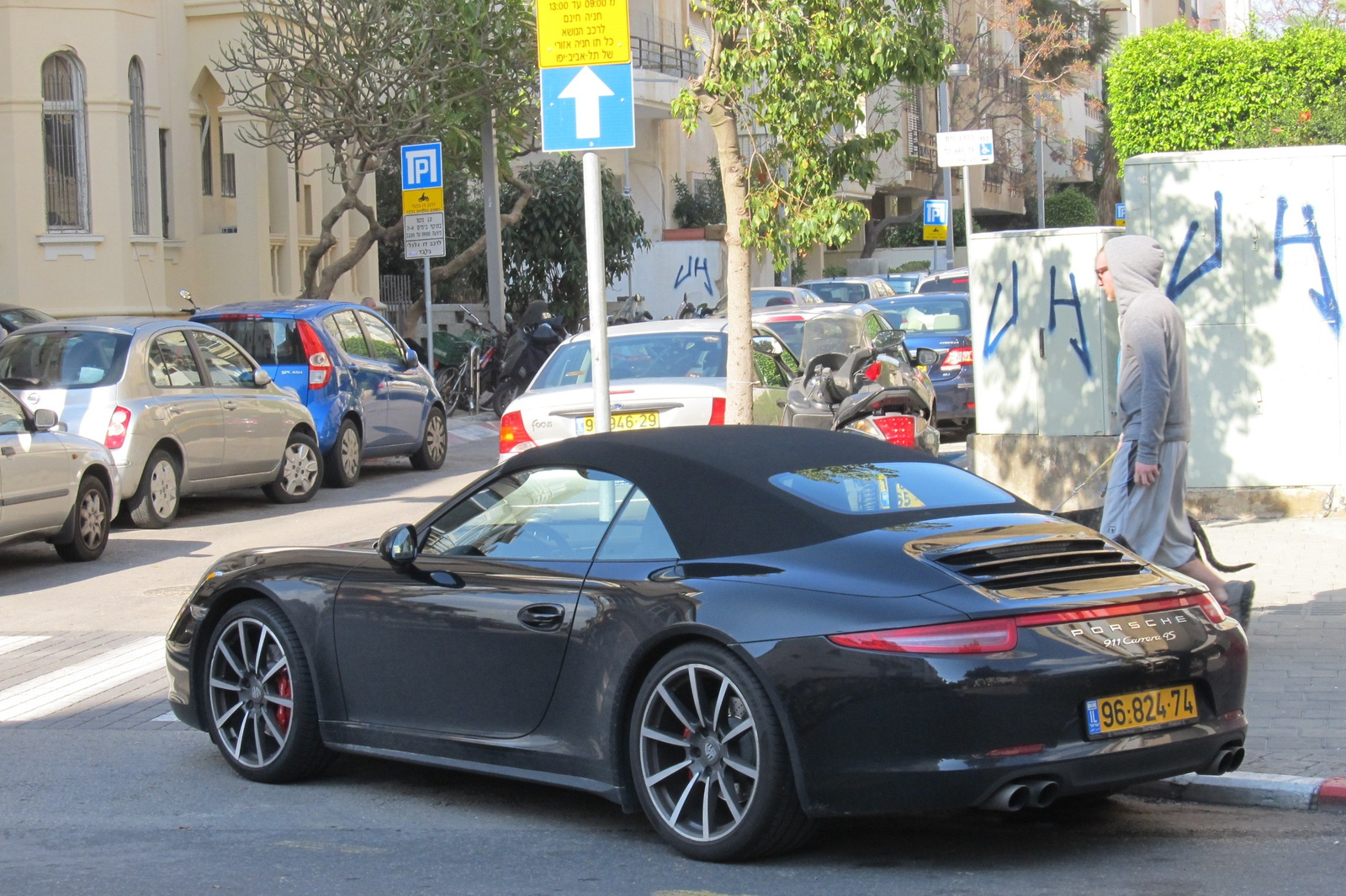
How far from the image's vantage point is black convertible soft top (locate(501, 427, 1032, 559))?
5.29 meters

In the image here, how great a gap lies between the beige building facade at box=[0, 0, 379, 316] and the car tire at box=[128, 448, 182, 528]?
10.6 meters

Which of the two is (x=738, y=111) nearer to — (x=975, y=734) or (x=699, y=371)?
(x=699, y=371)

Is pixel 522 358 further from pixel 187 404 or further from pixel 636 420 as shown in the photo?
pixel 636 420

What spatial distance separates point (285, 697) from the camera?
6422mm

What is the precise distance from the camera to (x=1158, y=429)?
743cm

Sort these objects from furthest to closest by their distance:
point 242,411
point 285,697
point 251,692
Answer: point 242,411, point 251,692, point 285,697

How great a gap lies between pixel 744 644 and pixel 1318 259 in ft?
26.8

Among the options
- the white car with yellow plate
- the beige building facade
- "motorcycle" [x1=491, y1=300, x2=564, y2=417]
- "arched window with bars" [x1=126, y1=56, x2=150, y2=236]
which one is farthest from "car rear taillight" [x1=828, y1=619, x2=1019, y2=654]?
"arched window with bars" [x1=126, y1=56, x2=150, y2=236]

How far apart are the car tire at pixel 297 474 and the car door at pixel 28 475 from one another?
152 inches

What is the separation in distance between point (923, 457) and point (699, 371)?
6.74 meters

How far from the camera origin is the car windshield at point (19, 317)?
1978 cm

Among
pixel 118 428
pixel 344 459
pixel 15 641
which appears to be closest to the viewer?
pixel 15 641

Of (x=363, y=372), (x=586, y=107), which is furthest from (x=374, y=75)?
(x=586, y=107)

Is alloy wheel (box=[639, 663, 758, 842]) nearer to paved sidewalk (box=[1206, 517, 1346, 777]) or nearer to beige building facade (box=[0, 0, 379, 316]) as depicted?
paved sidewalk (box=[1206, 517, 1346, 777])
